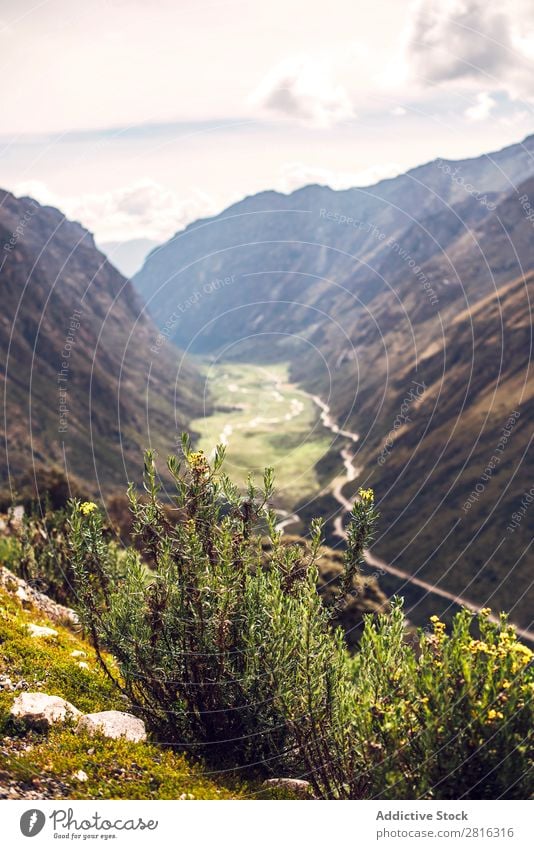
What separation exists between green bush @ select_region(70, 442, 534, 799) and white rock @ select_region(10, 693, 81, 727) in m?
1.64

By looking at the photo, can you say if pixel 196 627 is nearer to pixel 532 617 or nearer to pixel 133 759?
pixel 133 759

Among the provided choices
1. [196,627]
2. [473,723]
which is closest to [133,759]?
[196,627]

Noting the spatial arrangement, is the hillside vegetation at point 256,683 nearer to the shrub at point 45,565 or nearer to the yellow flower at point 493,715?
the yellow flower at point 493,715

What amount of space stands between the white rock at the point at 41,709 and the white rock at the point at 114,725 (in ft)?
1.41

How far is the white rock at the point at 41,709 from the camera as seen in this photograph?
52.9 feet

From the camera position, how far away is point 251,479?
57.8 feet

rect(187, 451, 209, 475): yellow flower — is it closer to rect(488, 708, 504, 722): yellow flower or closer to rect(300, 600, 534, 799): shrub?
rect(300, 600, 534, 799): shrub

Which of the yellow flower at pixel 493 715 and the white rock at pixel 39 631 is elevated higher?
the yellow flower at pixel 493 715

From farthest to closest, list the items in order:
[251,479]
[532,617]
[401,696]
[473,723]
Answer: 1. [532,617]
2. [251,479]
3. [401,696]
4. [473,723]

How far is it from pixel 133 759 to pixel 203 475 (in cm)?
668

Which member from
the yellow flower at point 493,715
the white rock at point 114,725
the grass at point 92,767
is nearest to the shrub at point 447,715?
the yellow flower at point 493,715

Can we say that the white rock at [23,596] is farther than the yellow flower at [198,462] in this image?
Yes

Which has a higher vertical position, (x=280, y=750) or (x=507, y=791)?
(x=507, y=791)

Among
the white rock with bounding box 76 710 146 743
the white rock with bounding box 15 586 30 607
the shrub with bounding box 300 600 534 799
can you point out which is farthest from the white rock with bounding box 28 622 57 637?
the shrub with bounding box 300 600 534 799
